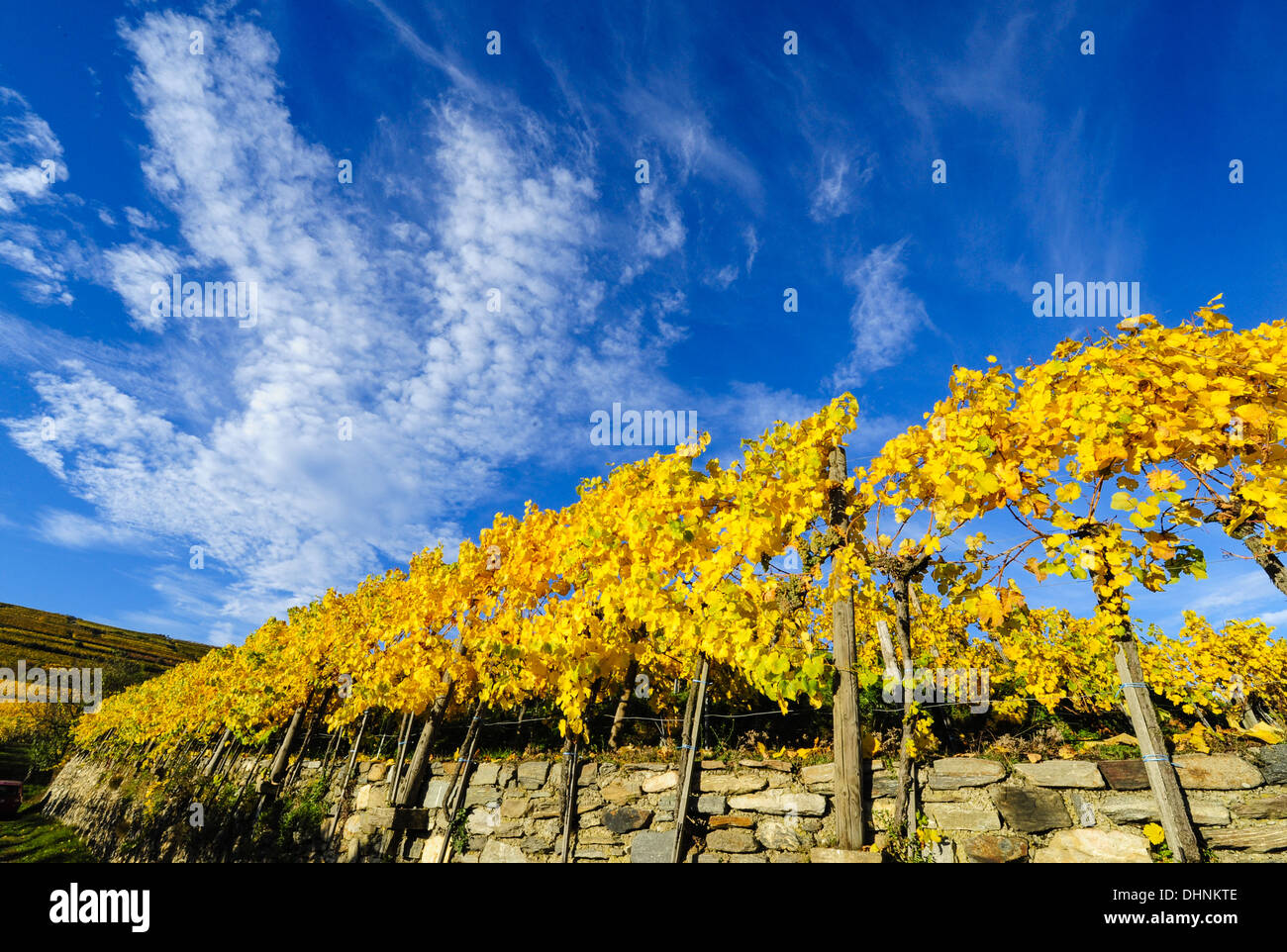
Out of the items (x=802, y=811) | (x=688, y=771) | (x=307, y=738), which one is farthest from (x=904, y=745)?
(x=307, y=738)

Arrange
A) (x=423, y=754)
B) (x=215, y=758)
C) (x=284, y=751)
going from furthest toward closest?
(x=215, y=758) → (x=284, y=751) → (x=423, y=754)

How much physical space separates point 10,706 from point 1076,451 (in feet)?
234

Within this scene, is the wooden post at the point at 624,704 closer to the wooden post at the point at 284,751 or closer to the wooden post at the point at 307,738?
the wooden post at the point at 307,738

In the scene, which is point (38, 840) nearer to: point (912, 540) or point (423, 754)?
point (423, 754)

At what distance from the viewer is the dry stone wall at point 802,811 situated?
3648mm

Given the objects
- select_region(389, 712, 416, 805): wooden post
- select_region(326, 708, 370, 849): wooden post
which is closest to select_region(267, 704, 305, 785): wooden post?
select_region(326, 708, 370, 849): wooden post

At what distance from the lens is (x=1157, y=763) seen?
3336mm

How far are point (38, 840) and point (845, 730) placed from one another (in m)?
34.3

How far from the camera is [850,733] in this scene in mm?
3924

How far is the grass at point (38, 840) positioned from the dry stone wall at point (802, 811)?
59.5 ft

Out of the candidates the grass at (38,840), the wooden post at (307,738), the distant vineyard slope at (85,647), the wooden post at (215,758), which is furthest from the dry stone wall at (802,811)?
the distant vineyard slope at (85,647)

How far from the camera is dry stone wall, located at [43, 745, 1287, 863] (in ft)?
12.0
